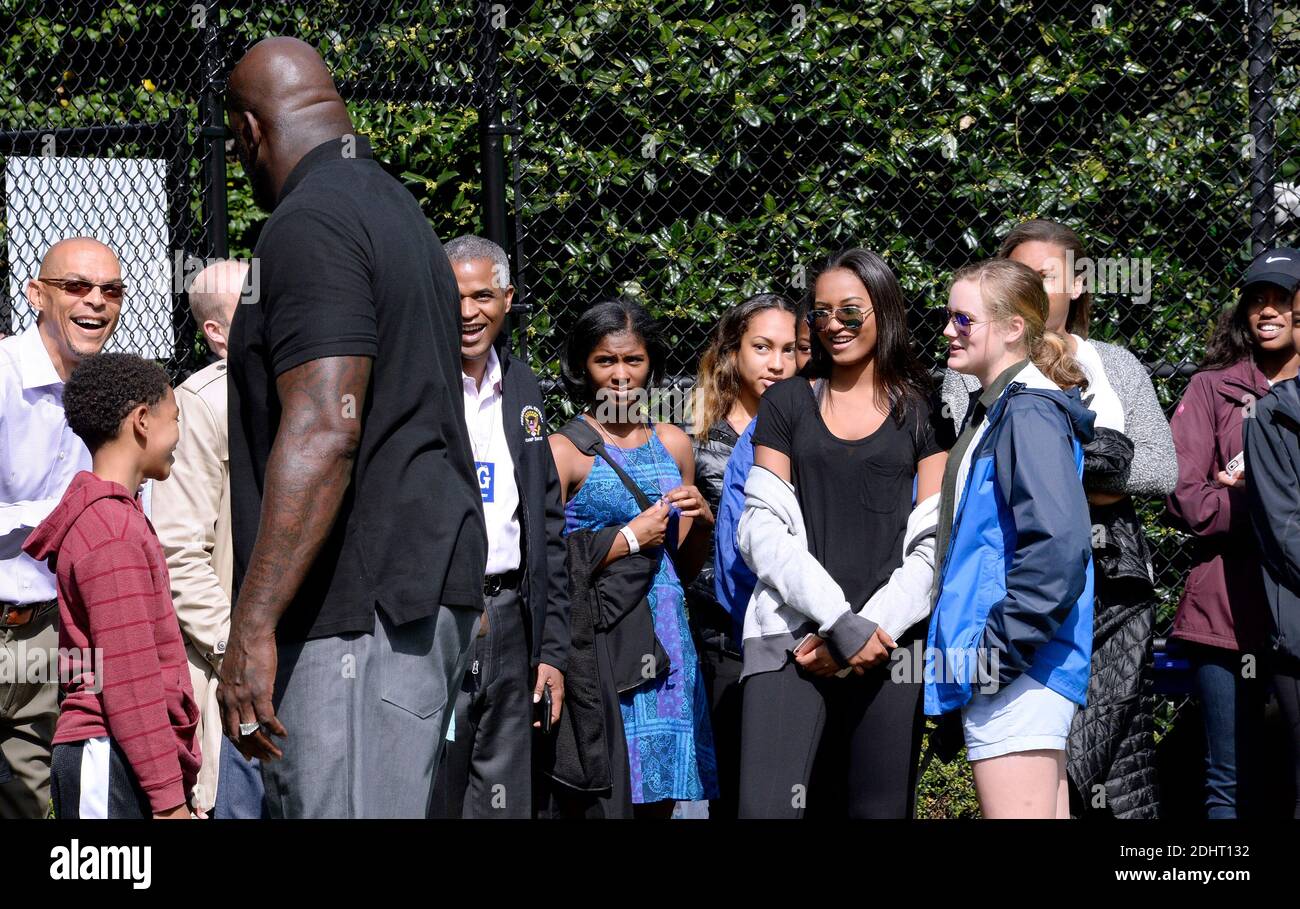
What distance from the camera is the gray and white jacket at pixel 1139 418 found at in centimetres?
470

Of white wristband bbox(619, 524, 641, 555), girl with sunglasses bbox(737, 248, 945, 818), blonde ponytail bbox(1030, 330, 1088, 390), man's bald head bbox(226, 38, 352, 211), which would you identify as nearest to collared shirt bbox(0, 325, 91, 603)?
white wristband bbox(619, 524, 641, 555)

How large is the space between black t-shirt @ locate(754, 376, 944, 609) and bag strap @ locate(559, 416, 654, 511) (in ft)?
2.45

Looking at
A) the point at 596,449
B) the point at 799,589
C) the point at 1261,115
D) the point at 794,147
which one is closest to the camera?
the point at 799,589

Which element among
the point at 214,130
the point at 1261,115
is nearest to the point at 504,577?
the point at 214,130

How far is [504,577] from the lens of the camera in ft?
14.9

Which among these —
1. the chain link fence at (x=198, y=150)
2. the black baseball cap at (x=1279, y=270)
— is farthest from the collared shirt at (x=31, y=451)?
the black baseball cap at (x=1279, y=270)

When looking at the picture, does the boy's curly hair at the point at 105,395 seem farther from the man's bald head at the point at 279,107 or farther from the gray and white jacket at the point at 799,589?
the gray and white jacket at the point at 799,589

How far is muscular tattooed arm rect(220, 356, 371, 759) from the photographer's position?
2.67 meters

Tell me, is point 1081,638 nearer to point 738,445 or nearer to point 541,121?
point 738,445

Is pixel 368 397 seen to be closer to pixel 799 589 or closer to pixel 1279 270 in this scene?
pixel 799 589

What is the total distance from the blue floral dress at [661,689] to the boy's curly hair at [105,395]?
157 centimetres

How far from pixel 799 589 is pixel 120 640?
1893mm
